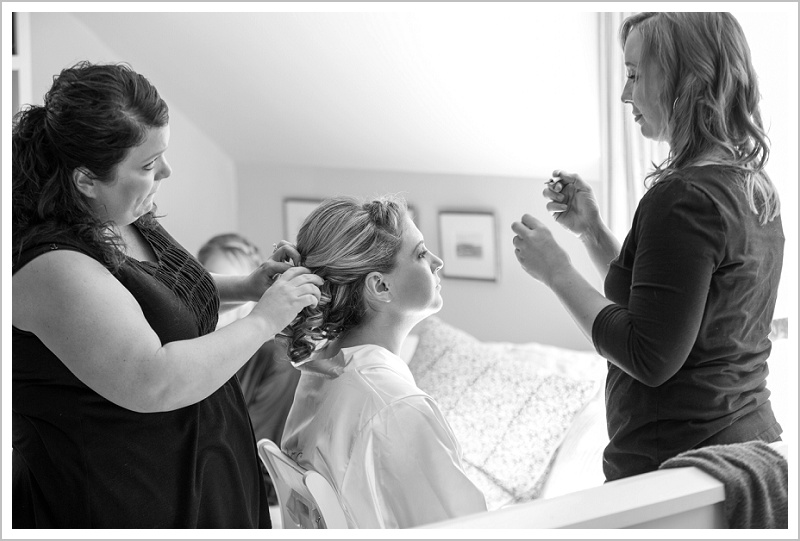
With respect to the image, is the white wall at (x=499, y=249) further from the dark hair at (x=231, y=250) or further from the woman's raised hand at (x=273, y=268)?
the woman's raised hand at (x=273, y=268)

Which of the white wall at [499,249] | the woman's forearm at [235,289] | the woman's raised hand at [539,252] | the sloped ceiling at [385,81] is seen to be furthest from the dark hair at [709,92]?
the white wall at [499,249]

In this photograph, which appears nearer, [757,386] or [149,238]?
[757,386]

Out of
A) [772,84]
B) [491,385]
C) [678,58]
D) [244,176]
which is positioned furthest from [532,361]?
[244,176]

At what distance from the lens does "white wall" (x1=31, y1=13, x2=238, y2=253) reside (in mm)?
3518

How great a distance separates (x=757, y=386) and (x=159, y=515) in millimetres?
855

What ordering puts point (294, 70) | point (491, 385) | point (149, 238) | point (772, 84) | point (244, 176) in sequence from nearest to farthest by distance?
1. point (149, 238)
2. point (772, 84)
3. point (491, 385)
4. point (294, 70)
5. point (244, 176)

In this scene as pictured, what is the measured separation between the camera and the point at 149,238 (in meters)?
1.29

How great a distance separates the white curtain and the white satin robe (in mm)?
1202

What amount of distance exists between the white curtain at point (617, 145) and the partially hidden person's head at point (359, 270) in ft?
3.28

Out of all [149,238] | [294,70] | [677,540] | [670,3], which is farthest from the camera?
[294,70]

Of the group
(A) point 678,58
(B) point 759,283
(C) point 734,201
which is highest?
(A) point 678,58

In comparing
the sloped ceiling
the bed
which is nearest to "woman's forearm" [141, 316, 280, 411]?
the bed

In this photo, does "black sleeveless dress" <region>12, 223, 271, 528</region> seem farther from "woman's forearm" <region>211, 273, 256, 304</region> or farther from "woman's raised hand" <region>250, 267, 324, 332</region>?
"woman's forearm" <region>211, 273, 256, 304</region>

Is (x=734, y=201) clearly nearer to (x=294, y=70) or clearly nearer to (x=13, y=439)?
(x=13, y=439)
